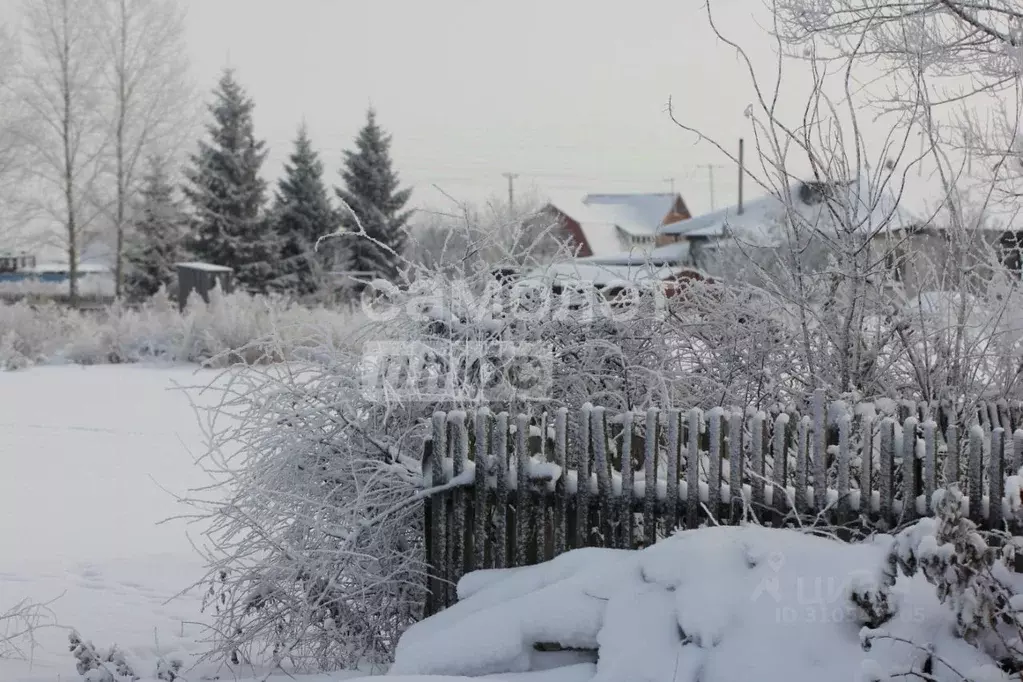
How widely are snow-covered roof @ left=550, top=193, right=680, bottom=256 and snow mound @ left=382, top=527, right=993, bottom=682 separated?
2100 inches

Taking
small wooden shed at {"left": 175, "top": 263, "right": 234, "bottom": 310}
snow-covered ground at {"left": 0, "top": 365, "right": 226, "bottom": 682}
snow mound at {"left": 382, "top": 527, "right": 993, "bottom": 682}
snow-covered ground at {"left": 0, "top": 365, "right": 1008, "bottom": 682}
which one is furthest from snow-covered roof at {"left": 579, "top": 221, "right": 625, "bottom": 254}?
snow mound at {"left": 382, "top": 527, "right": 993, "bottom": 682}

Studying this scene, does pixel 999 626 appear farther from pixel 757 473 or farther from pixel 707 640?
pixel 757 473

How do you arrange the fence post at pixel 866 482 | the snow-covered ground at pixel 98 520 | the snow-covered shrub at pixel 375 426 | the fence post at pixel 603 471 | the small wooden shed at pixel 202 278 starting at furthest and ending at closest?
1. the small wooden shed at pixel 202 278
2. the snow-covered ground at pixel 98 520
3. the snow-covered shrub at pixel 375 426
4. the fence post at pixel 603 471
5. the fence post at pixel 866 482

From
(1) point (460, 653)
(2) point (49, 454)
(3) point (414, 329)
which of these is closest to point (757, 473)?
(1) point (460, 653)

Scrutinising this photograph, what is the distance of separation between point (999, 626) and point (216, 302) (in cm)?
1965

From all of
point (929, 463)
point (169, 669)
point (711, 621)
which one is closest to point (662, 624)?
point (711, 621)

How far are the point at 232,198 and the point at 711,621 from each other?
36553 millimetres

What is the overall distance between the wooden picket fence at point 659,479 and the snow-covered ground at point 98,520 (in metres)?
1.51

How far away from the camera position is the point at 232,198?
124ft

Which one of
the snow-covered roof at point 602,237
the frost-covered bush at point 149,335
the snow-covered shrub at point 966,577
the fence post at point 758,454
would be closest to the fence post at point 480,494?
the fence post at point 758,454

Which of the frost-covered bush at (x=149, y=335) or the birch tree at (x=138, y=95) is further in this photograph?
the birch tree at (x=138, y=95)

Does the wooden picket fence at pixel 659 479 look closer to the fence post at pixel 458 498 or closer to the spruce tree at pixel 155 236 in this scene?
the fence post at pixel 458 498

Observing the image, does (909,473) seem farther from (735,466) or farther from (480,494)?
(480,494)

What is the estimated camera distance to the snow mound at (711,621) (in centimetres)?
358
